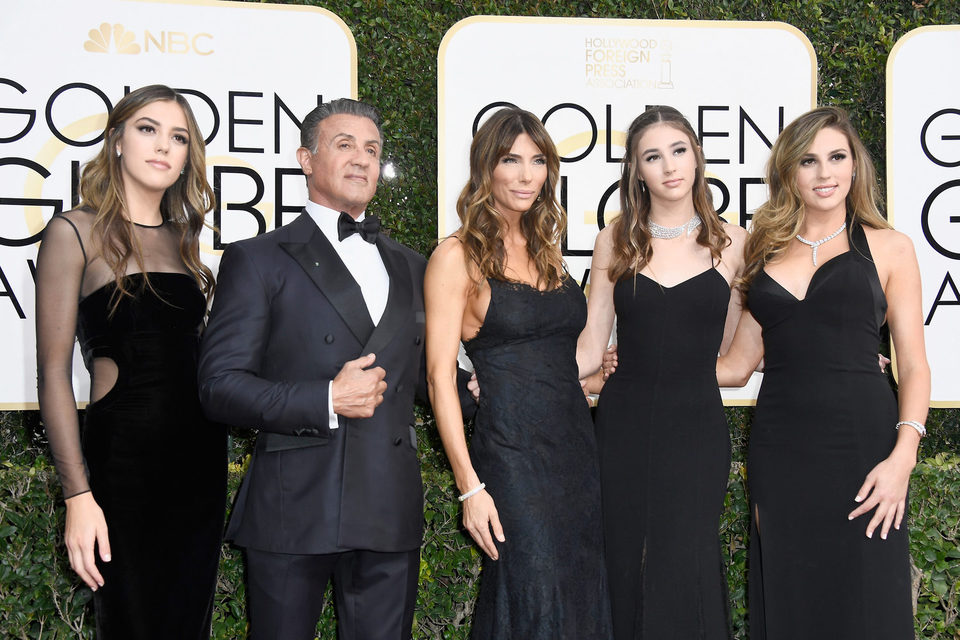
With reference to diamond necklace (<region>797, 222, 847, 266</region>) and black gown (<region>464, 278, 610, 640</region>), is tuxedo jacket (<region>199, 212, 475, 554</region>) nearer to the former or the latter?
black gown (<region>464, 278, 610, 640</region>)

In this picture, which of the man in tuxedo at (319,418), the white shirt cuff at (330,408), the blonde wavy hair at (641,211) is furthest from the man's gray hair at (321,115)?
the blonde wavy hair at (641,211)

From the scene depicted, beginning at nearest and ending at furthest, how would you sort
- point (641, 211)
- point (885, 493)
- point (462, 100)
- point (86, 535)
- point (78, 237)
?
point (86, 535)
point (78, 237)
point (885, 493)
point (641, 211)
point (462, 100)

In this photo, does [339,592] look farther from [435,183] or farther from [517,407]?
[435,183]

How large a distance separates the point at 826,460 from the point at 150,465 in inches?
92.6

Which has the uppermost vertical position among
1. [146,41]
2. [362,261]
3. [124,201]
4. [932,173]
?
[146,41]

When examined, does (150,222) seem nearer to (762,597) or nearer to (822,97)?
(762,597)

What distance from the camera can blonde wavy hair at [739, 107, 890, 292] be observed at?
10.8ft

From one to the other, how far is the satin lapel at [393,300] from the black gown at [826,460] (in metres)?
1.40

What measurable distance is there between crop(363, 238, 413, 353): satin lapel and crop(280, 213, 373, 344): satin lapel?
0.04 metres

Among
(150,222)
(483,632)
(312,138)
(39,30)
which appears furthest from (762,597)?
(39,30)

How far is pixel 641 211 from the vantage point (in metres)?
3.46

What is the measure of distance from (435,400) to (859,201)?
1.87 meters

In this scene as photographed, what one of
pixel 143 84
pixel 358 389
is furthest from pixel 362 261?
pixel 143 84

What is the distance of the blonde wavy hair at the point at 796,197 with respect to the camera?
329cm
